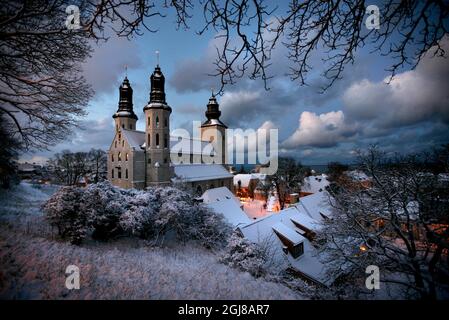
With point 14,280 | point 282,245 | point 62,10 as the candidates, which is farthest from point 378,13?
point 282,245

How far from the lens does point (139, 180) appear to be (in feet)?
99.1

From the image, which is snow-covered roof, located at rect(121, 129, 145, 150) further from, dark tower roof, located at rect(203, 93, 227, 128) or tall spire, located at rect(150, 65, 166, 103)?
dark tower roof, located at rect(203, 93, 227, 128)

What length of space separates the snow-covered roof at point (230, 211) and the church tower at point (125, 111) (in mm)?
30998

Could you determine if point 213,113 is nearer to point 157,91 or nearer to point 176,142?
point 176,142

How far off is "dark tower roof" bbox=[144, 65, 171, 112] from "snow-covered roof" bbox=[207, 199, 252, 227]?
836 inches

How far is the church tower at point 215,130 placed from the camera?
47500 millimetres

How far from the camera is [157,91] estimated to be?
104 feet

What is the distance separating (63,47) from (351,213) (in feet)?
35.7

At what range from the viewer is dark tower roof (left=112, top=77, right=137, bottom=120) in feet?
126

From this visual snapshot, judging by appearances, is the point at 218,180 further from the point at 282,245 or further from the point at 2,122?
the point at 2,122

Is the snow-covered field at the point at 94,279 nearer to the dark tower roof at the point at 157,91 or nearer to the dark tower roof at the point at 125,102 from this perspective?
the dark tower roof at the point at 157,91

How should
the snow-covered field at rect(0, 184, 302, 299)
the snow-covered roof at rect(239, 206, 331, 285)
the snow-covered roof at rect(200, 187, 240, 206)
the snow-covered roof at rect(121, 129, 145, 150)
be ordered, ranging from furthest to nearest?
1. the snow-covered roof at rect(121, 129, 145, 150)
2. the snow-covered roof at rect(200, 187, 240, 206)
3. the snow-covered roof at rect(239, 206, 331, 285)
4. the snow-covered field at rect(0, 184, 302, 299)

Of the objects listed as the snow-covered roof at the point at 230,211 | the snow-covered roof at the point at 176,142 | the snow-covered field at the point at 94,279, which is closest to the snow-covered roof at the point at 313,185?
the snow-covered roof at the point at 176,142

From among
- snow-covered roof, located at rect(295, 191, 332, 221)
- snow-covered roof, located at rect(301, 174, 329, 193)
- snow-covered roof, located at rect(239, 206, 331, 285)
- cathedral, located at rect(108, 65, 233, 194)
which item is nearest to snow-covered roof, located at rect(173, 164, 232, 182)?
cathedral, located at rect(108, 65, 233, 194)
